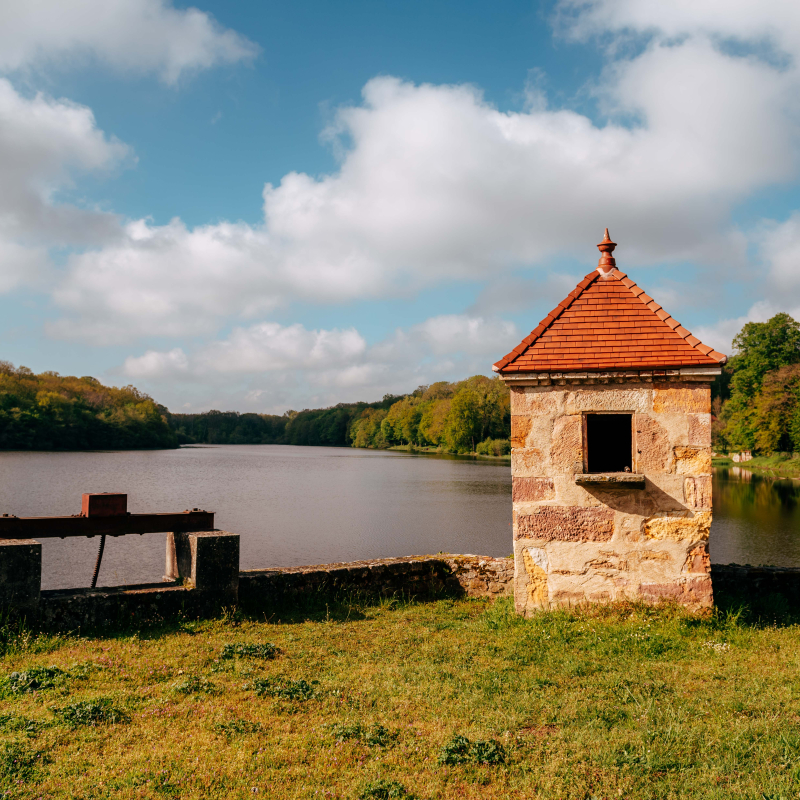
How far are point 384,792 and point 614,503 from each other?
4.00 meters

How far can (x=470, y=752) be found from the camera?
3.43m

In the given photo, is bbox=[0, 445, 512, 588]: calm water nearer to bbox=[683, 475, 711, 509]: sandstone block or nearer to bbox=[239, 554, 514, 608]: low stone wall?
bbox=[239, 554, 514, 608]: low stone wall

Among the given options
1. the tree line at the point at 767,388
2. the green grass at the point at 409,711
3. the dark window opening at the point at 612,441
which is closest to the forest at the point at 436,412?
the tree line at the point at 767,388

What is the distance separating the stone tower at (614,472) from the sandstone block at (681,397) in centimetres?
1

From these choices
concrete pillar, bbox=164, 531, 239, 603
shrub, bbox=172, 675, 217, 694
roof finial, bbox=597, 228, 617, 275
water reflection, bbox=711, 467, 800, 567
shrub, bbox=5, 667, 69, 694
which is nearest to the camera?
shrub, bbox=5, 667, 69, 694

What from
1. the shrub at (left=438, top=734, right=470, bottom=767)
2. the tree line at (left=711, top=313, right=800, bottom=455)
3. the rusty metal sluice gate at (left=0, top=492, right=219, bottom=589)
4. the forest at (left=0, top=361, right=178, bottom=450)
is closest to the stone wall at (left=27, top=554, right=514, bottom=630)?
the rusty metal sluice gate at (left=0, top=492, right=219, bottom=589)

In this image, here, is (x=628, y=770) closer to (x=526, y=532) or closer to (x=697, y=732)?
(x=697, y=732)

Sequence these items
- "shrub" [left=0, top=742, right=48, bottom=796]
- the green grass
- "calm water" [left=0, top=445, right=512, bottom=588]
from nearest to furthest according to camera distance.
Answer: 1. "shrub" [left=0, top=742, right=48, bottom=796]
2. the green grass
3. "calm water" [left=0, top=445, right=512, bottom=588]

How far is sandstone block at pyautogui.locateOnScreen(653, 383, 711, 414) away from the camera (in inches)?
243

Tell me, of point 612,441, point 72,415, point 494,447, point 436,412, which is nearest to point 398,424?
point 436,412

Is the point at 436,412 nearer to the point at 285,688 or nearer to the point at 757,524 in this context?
the point at 757,524

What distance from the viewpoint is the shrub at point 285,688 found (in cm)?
421

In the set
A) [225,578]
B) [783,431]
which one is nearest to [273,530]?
[225,578]

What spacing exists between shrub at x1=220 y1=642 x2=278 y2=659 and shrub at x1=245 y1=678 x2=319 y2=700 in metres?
0.58
